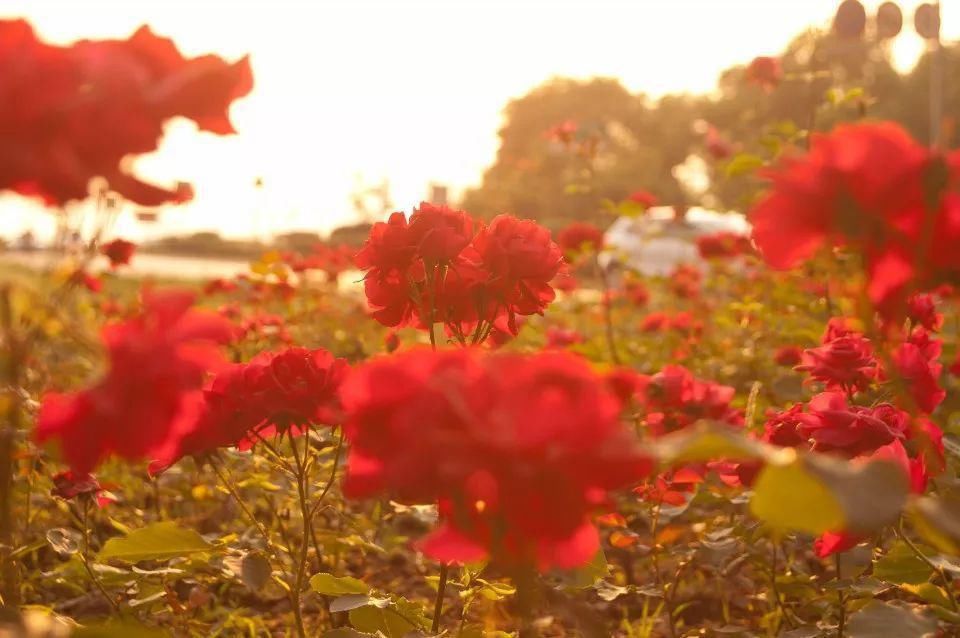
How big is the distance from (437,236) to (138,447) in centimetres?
63

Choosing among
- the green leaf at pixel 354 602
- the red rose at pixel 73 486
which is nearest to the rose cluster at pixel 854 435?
the green leaf at pixel 354 602

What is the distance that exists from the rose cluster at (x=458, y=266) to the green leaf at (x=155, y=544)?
16.6 inches

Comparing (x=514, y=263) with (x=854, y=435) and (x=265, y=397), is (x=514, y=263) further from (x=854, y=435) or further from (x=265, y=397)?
(x=854, y=435)

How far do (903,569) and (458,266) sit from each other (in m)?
0.79

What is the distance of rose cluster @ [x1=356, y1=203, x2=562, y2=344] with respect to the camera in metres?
1.32

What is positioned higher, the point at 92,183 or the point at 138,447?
the point at 92,183

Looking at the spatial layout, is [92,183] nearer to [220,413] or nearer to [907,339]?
[220,413]

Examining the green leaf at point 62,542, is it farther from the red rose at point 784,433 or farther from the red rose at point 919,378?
the red rose at point 919,378

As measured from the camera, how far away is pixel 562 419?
69 cm

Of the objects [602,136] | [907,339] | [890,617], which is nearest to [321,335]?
[602,136]

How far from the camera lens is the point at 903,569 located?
137cm

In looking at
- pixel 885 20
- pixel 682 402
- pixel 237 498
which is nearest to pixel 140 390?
pixel 237 498

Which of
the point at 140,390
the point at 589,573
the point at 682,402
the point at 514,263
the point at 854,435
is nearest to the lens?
the point at 140,390

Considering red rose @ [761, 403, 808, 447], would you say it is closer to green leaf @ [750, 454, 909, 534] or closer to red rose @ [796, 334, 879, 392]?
red rose @ [796, 334, 879, 392]
